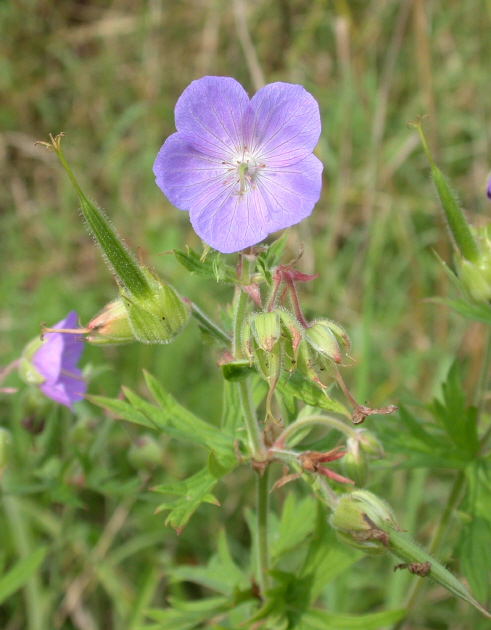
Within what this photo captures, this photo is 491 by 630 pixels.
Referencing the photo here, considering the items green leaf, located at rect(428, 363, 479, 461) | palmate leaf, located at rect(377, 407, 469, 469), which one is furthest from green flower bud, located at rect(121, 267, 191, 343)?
green leaf, located at rect(428, 363, 479, 461)

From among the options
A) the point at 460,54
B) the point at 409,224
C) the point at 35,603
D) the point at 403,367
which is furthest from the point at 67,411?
the point at 460,54

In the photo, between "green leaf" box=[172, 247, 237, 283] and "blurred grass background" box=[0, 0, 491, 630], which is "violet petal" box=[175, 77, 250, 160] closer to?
"green leaf" box=[172, 247, 237, 283]

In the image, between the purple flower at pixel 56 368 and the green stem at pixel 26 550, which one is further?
the green stem at pixel 26 550

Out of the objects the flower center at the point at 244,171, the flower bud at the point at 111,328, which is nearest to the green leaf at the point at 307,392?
the flower bud at the point at 111,328

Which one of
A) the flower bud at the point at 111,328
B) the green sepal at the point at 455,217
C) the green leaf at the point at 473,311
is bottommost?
the flower bud at the point at 111,328

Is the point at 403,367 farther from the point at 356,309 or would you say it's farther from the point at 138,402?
the point at 138,402

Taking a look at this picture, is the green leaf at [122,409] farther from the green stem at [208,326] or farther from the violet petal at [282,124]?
the violet petal at [282,124]
